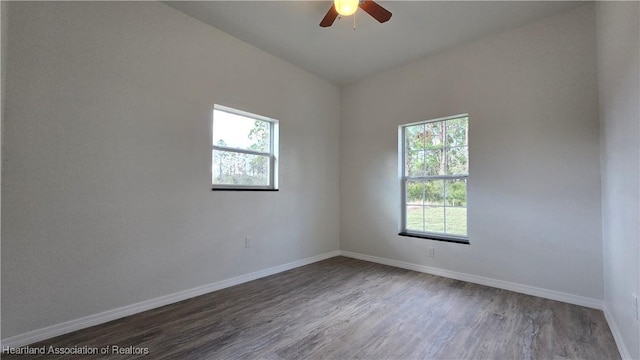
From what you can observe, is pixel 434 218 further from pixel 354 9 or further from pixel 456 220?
pixel 354 9

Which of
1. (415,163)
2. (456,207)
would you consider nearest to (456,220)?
(456,207)

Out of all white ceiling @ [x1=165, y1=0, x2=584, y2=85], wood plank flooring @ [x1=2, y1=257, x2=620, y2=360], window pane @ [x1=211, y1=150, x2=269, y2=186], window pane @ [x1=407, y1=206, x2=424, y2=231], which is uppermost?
white ceiling @ [x1=165, y1=0, x2=584, y2=85]

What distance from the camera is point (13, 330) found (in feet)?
6.11

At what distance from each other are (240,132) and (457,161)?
8.99ft

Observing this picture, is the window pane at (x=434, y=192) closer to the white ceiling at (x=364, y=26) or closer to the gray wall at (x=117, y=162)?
the white ceiling at (x=364, y=26)

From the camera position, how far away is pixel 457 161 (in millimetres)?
3477

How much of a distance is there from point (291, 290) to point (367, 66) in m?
3.15

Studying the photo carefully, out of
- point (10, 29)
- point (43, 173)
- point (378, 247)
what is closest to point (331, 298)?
point (378, 247)

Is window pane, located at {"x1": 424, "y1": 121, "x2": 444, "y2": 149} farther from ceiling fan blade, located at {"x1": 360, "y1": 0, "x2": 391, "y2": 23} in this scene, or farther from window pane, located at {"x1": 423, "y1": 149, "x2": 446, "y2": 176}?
ceiling fan blade, located at {"x1": 360, "y1": 0, "x2": 391, "y2": 23}

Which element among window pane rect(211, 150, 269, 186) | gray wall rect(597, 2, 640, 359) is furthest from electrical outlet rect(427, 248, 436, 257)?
window pane rect(211, 150, 269, 186)

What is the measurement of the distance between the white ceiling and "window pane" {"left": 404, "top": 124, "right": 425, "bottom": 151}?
0.92m

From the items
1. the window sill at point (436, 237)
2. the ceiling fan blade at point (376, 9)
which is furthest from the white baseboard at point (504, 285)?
the ceiling fan blade at point (376, 9)

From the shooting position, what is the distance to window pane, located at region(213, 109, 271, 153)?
10.3 feet

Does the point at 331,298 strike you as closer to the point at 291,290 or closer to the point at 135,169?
the point at 291,290
